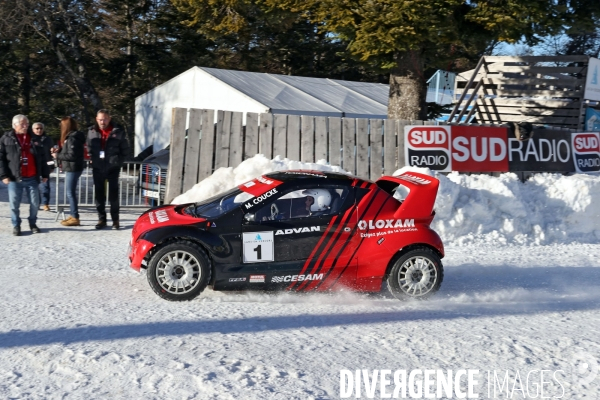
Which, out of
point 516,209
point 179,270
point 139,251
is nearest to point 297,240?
point 179,270

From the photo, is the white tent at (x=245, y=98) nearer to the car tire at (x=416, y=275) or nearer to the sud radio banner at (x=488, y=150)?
the sud radio banner at (x=488, y=150)

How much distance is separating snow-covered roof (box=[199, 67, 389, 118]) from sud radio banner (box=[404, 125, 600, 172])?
18.2 feet

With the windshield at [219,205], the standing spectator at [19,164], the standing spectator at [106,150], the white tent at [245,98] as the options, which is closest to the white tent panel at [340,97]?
the white tent at [245,98]

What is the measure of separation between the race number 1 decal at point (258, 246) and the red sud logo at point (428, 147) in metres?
6.36

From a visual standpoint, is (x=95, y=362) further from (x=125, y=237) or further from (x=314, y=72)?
(x=314, y=72)

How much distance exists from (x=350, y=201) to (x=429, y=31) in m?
6.89

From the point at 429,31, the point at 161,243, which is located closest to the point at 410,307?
the point at 161,243

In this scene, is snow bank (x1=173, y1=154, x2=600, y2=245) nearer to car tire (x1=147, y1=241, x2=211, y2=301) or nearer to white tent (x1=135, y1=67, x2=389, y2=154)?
car tire (x1=147, y1=241, x2=211, y2=301)

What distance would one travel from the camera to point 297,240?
7457mm

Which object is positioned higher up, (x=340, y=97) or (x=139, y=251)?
(x=340, y=97)

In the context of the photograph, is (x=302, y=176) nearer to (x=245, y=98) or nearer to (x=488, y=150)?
(x=488, y=150)

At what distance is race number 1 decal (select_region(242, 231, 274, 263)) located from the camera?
7.34 m

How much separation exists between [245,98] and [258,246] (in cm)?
1115

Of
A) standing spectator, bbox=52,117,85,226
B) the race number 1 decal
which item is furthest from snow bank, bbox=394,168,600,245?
standing spectator, bbox=52,117,85,226
